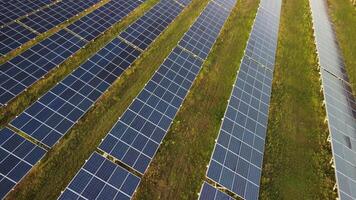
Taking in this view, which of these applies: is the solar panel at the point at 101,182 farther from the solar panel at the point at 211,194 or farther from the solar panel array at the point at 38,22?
the solar panel array at the point at 38,22

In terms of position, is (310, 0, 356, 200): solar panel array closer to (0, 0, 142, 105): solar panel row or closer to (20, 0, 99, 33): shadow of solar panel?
(0, 0, 142, 105): solar panel row

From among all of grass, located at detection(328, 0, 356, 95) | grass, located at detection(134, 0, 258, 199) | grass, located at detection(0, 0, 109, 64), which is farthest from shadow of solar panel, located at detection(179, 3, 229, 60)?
grass, located at detection(328, 0, 356, 95)

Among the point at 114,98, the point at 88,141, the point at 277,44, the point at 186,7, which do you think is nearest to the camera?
the point at 88,141

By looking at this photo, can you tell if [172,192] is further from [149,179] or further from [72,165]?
[72,165]

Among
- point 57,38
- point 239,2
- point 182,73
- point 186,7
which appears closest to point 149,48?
point 182,73

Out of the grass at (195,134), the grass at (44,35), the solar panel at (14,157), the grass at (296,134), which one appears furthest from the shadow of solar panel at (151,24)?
the solar panel at (14,157)

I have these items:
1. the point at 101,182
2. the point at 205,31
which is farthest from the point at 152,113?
the point at 205,31
